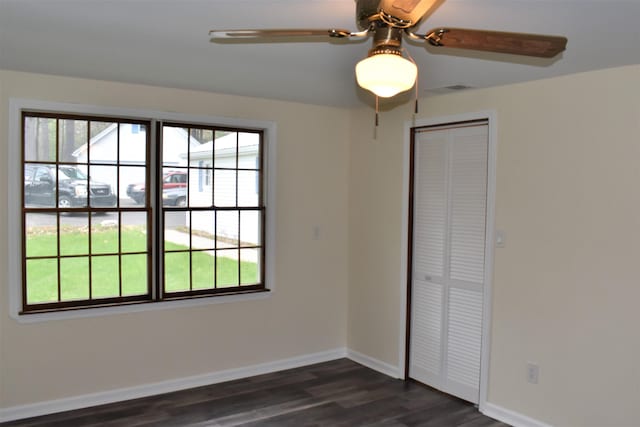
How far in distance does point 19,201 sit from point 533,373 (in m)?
3.72

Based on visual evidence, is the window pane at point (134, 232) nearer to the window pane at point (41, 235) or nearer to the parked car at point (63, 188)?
the parked car at point (63, 188)

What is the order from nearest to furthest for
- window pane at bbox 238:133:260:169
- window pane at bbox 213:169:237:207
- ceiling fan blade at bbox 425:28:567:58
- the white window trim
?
ceiling fan blade at bbox 425:28:567:58
the white window trim
window pane at bbox 213:169:237:207
window pane at bbox 238:133:260:169

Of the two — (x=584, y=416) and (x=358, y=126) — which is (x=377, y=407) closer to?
(x=584, y=416)

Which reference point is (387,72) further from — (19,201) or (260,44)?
(19,201)

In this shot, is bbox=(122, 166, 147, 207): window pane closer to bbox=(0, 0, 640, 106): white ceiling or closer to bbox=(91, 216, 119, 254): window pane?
bbox=(91, 216, 119, 254): window pane

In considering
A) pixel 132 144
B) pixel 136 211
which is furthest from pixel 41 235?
pixel 132 144

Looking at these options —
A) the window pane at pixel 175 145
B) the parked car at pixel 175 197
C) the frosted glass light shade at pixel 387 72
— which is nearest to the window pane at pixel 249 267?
the parked car at pixel 175 197

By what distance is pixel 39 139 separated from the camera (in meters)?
3.71

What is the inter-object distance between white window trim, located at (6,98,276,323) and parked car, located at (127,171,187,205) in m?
0.44

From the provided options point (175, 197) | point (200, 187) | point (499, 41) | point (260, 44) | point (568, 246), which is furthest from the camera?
point (200, 187)

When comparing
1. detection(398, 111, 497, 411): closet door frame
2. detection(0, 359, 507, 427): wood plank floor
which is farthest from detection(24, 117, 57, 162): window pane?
detection(398, 111, 497, 411): closet door frame

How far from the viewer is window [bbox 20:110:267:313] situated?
147 inches

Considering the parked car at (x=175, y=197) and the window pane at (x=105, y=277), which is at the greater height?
the parked car at (x=175, y=197)

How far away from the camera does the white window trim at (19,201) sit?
140 inches
